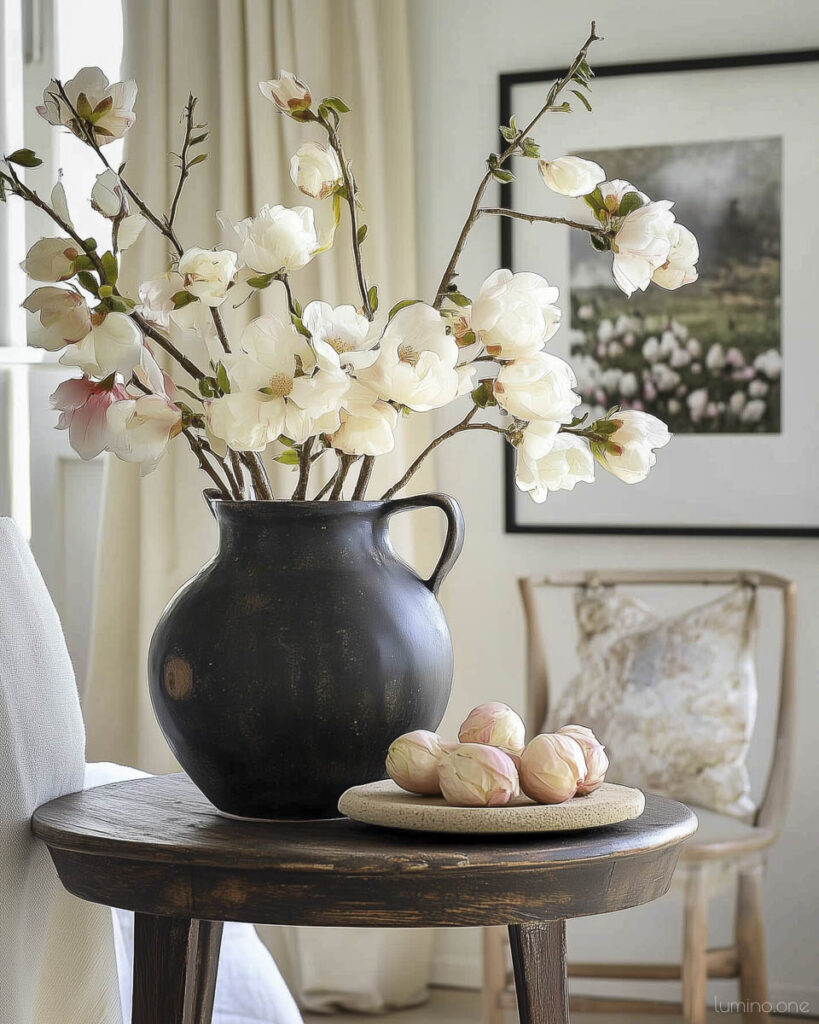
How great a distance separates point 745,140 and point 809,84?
0.17m

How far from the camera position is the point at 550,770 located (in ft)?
3.33

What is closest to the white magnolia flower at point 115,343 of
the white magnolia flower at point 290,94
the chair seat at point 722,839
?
the white magnolia flower at point 290,94

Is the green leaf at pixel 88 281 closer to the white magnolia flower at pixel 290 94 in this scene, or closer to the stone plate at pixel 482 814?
the white magnolia flower at pixel 290 94

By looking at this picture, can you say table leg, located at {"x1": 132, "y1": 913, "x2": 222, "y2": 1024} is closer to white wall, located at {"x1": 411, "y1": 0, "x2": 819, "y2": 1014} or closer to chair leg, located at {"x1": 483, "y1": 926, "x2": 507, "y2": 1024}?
chair leg, located at {"x1": 483, "y1": 926, "x2": 507, "y2": 1024}

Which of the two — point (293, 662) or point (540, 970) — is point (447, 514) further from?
point (540, 970)

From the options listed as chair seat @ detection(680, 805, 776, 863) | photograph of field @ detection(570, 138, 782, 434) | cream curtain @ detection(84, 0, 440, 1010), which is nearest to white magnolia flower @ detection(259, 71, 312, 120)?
chair seat @ detection(680, 805, 776, 863)

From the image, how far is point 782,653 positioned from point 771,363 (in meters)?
0.64

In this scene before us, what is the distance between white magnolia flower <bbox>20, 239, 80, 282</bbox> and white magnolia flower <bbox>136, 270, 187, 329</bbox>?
0.06 meters

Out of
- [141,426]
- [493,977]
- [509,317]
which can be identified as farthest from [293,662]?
[493,977]

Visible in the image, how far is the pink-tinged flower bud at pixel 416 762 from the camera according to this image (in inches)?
40.6

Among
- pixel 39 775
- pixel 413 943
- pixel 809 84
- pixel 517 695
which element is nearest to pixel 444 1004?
pixel 413 943

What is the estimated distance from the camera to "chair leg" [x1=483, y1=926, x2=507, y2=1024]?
7.90ft

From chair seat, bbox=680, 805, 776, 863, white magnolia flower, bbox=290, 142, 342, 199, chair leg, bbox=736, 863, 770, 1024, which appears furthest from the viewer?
chair leg, bbox=736, 863, 770, 1024

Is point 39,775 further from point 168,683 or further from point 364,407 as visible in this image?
point 364,407
